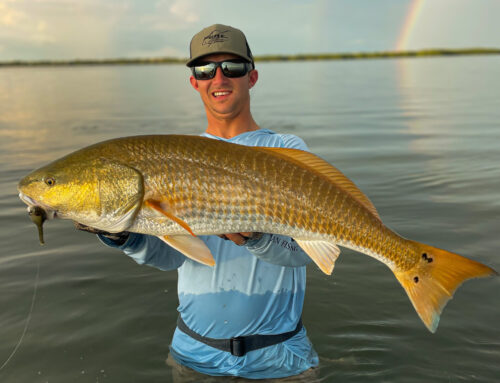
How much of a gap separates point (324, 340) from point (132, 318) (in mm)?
2183

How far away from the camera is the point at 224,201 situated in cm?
284

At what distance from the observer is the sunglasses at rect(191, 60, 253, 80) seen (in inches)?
150

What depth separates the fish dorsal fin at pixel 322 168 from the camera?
9.90 ft

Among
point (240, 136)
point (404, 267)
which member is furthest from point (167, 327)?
point (404, 267)

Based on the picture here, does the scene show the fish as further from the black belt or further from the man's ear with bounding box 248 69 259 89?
the man's ear with bounding box 248 69 259 89

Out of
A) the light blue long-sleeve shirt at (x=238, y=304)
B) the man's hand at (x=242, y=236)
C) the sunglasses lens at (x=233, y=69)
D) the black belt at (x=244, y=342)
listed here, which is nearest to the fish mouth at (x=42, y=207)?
the light blue long-sleeve shirt at (x=238, y=304)

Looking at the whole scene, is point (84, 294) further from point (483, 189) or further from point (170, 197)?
point (483, 189)

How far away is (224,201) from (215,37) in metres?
1.59

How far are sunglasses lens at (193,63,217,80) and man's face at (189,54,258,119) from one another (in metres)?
0.03

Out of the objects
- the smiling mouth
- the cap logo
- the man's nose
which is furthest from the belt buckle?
the cap logo

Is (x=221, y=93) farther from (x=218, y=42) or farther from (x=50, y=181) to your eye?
(x=50, y=181)

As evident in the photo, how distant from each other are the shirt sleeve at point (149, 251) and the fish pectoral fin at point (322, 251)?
1.06 m

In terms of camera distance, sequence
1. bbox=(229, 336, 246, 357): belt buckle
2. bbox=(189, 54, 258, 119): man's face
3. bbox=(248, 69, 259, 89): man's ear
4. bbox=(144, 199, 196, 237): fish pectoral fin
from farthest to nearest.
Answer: bbox=(248, 69, 259, 89): man's ear
bbox=(189, 54, 258, 119): man's face
bbox=(229, 336, 246, 357): belt buckle
bbox=(144, 199, 196, 237): fish pectoral fin

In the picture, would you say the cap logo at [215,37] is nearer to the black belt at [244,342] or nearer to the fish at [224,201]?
the fish at [224,201]
